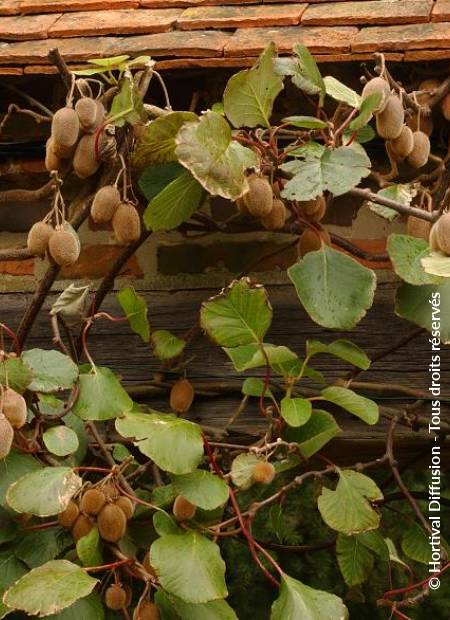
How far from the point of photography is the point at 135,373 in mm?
2098

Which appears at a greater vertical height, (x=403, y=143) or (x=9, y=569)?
(x=403, y=143)

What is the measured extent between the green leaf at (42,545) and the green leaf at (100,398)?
202mm

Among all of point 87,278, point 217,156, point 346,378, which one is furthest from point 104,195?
point 346,378

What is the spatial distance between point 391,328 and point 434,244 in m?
0.52

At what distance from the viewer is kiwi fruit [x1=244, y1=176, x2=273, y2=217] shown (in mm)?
1764

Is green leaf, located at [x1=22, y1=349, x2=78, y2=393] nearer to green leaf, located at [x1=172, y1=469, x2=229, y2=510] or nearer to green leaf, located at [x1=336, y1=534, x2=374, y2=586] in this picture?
green leaf, located at [x1=172, y1=469, x2=229, y2=510]

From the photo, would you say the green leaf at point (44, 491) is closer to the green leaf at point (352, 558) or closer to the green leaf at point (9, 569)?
the green leaf at point (9, 569)

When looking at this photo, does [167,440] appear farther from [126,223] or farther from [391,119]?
[391,119]

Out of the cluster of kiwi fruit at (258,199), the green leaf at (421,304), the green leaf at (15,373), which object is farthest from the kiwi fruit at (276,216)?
the green leaf at (15,373)

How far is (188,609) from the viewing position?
1.64 m

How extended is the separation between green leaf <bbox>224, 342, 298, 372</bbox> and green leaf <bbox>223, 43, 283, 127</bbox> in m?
0.33

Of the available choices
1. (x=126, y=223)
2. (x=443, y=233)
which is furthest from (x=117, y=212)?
(x=443, y=233)

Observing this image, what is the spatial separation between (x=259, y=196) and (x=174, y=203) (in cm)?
13

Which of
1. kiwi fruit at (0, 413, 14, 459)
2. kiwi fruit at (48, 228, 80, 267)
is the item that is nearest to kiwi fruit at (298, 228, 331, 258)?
kiwi fruit at (48, 228, 80, 267)
